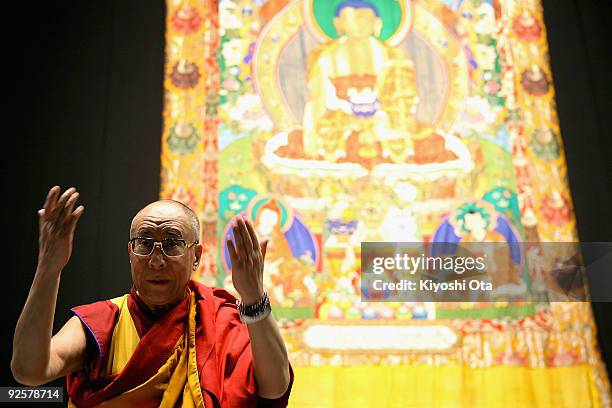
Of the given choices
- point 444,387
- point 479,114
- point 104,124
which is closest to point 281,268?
point 444,387

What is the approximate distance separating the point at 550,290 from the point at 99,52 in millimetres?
2843

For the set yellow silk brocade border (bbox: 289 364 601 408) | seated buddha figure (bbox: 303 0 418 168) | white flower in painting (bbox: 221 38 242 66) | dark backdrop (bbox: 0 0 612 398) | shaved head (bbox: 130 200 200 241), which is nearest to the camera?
shaved head (bbox: 130 200 200 241)

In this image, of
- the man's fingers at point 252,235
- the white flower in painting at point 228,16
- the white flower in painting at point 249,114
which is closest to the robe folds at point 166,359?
the man's fingers at point 252,235

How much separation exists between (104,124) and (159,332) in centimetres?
211

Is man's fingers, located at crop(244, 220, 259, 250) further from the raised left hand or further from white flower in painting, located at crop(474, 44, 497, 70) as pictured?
white flower in painting, located at crop(474, 44, 497, 70)

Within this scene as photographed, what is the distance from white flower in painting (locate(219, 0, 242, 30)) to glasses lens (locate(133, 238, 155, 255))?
7.61 feet

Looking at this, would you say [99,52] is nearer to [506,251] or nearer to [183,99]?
[183,99]

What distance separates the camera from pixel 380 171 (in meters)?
3.72

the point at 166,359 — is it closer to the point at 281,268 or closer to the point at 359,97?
the point at 281,268

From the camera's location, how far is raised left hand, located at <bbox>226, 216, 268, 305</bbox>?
1687 millimetres

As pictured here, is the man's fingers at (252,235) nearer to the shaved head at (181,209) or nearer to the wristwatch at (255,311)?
the wristwatch at (255,311)

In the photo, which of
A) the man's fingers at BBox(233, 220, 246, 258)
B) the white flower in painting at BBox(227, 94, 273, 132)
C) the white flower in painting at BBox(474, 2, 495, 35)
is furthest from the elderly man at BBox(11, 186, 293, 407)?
the white flower in painting at BBox(474, 2, 495, 35)

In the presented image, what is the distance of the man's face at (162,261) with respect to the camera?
6.41 feet

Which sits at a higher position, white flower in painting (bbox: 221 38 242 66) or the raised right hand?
white flower in painting (bbox: 221 38 242 66)
